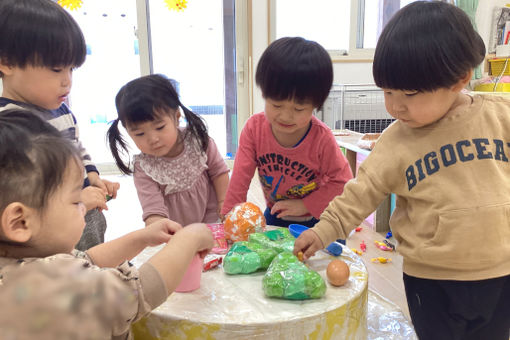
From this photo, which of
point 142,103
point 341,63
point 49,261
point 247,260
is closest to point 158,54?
point 341,63

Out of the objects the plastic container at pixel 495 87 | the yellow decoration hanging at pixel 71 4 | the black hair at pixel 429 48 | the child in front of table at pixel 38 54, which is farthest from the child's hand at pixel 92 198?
the yellow decoration hanging at pixel 71 4

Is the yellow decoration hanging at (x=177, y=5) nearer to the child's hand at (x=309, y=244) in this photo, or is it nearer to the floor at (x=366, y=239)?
the floor at (x=366, y=239)

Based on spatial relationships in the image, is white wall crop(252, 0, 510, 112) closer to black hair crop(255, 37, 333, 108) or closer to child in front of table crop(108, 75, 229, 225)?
child in front of table crop(108, 75, 229, 225)

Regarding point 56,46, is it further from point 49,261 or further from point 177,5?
point 177,5

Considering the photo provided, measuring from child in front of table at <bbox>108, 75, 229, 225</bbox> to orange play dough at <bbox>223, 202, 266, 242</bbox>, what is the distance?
282 millimetres

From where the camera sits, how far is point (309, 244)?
0.90 metres

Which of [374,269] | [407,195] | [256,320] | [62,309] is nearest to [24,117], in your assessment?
[62,309]

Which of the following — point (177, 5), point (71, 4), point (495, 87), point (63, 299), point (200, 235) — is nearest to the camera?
point (63, 299)

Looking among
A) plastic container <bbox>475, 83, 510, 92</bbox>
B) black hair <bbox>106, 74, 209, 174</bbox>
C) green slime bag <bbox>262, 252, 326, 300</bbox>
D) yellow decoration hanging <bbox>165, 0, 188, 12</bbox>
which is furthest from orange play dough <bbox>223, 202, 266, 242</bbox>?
yellow decoration hanging <bbox>165, 0, 188, 12</bbox>

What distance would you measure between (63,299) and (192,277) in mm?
332

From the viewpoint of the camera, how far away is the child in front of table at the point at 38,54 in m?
0.87

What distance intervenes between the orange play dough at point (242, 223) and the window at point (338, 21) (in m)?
2.90

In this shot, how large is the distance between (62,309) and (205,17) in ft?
11.9

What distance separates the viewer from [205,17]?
3705mm
